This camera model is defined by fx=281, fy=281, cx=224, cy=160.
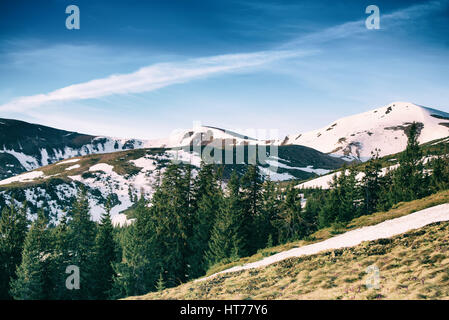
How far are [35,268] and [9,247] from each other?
11469mm

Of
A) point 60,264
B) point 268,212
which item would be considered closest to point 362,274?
point 268,212

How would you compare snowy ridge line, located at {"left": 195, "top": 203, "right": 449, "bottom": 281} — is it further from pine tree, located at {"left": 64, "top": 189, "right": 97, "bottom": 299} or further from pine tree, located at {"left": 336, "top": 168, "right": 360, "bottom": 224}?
pine tree, located at {"left": 336, "top": 168, "right": 360, "bottom": 224}

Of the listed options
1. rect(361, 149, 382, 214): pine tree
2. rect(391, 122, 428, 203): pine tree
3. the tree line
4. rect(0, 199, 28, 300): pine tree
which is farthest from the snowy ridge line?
rect(0, 199, 28, 300): pine tree

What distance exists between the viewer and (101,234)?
44.8 metres

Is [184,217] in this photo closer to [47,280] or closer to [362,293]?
[47,280]

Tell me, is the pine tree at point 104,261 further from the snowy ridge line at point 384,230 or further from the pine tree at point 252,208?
the snowy ridge line at point 384,230

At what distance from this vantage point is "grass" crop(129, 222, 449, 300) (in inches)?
468

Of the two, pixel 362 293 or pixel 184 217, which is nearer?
pixel 362 293

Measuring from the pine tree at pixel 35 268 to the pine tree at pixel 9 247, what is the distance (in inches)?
247

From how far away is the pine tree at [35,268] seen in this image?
3772 cm
